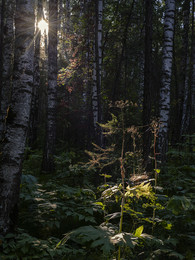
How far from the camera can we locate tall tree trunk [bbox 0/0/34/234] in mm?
2854

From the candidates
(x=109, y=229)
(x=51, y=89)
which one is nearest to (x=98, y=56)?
(x=51, y=89)

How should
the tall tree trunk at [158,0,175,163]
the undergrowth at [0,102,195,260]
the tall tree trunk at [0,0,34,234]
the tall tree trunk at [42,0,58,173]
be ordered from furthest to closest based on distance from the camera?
the tall tree trunk at [42,0,58,173], the tall tree trunk at [158,0,175,163], the tall tree trunk at [0,0,34,234], the undergrowth at [0,102,195,260]

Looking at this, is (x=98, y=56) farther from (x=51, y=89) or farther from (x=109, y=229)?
(x=109, y=229)

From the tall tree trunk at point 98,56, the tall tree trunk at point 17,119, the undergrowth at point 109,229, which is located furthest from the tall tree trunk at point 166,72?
the tall tree trunk at point 17,119

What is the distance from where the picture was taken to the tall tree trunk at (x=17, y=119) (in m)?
2.85

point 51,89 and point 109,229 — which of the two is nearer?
point 109,229

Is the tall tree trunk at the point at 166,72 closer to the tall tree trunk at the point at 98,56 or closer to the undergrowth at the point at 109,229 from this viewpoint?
the tall tree trunk at the point at 98,56

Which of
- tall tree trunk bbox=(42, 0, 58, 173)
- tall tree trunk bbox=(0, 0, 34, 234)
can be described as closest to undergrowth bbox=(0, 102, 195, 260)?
tall tree trunk bbox=(0, 0, 34, 234)

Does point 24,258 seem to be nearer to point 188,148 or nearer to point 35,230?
point 35,230

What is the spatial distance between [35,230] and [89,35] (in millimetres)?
9001

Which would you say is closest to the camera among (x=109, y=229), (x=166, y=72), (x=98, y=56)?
(x=109, y=229)

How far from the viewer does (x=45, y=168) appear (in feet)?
25.9

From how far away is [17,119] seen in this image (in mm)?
2984

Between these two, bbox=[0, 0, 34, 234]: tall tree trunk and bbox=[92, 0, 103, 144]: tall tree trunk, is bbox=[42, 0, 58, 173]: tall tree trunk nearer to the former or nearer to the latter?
bbox=[92, 0, 103, 144]: tall tree trunk
